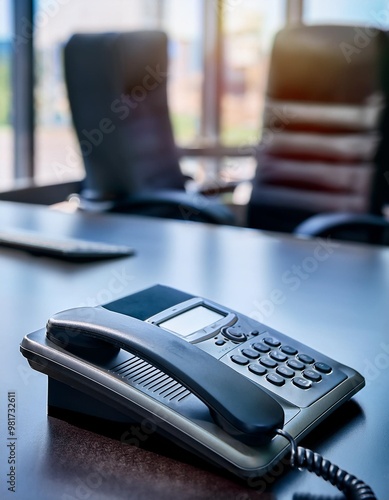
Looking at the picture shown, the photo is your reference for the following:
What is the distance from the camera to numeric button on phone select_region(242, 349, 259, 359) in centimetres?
65

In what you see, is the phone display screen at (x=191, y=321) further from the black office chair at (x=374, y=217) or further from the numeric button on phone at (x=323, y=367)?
the black office chair at (x=374, y=217)

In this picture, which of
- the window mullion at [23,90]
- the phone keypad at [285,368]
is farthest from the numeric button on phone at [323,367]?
the window mullion at [23,90]

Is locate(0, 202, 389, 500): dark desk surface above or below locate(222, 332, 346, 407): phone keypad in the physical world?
below

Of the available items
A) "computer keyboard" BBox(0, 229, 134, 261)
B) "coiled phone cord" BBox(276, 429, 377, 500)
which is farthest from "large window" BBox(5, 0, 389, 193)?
"coiled phone cord" BBox(276, 429, 377, 500)

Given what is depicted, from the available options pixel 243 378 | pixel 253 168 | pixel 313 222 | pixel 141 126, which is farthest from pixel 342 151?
pixel 243 378

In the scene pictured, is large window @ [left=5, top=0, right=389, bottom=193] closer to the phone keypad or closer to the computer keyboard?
the computer keyboard

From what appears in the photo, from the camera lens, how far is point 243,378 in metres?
0.58

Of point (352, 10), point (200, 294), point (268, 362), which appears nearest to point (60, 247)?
point (200, 294)

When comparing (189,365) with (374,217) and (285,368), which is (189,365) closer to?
(285,368)

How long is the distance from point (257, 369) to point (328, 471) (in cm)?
13

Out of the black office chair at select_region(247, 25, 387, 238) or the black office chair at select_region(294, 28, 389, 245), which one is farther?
the black office chair at select_region(247, 25, 387, 238)

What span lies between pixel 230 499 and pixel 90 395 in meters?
0.17

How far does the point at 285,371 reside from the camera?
2.11 ft

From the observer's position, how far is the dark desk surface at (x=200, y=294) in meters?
0.53
